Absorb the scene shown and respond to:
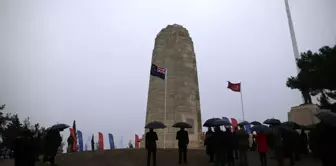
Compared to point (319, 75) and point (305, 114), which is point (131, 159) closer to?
point (319, 75)

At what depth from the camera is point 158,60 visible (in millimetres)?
22484

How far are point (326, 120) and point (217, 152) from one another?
503 cm

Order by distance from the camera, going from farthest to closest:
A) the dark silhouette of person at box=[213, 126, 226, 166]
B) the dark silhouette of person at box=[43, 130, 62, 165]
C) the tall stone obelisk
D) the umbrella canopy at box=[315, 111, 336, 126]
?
1. the tall stone obelisk
2. the dark silhouette of person at box=[43, 130, 62, 165]
3. the dark silhouette of person at box=[213, 126, 226, 166]
4. the umbrella canopy at box=[315, 111, 336, 126]

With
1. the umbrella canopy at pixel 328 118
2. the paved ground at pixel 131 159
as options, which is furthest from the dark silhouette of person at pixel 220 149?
the umbrella canopy at pixel 328 118

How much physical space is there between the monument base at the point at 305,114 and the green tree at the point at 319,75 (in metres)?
0.67

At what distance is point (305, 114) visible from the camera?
71.3ft

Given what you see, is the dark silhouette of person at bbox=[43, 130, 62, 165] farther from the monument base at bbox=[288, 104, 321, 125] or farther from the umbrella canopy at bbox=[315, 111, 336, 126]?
the monument base at bbox=[288, 104, 321, 125]

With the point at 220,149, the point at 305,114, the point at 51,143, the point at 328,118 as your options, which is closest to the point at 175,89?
the point at 305,114

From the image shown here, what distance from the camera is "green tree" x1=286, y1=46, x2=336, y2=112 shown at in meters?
17.7

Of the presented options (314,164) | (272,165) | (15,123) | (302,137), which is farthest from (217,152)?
(15,123)

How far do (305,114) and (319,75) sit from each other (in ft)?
13.2

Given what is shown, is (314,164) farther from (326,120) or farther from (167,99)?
(167,99)

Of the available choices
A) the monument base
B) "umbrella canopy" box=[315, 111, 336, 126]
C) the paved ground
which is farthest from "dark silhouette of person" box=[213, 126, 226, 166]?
the monument base

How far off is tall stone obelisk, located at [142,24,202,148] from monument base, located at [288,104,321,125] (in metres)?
→ 6.68
